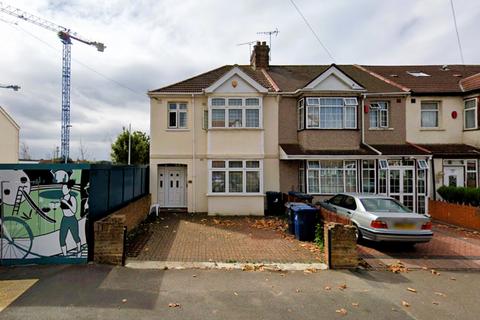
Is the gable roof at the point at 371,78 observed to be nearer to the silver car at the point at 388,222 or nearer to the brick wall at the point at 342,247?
the silver car at the point at 388,222

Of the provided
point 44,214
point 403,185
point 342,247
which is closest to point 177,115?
point 44,214

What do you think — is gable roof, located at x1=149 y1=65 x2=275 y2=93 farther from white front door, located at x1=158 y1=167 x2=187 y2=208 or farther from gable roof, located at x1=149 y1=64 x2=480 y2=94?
white front door, located at x1=158 y1=167 x2=187 y2=208

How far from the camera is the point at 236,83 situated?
13867 mm

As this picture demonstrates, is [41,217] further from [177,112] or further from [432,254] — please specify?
[432,254]

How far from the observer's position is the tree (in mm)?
27250

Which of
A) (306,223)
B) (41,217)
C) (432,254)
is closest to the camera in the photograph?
(41,217)

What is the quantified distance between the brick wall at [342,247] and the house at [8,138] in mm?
21864

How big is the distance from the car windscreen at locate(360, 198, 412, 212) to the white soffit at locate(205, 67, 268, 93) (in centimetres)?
730

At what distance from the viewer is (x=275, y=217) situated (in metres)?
13.2

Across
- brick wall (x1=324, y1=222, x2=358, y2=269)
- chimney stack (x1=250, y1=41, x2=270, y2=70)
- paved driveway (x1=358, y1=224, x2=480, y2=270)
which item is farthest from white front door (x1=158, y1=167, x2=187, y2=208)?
brick wall (x1=324, y1=222, x2=358, y2=269)

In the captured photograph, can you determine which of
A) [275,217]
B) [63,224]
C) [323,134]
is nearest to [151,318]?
[63,224]

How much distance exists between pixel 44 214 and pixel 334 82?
1271 cm

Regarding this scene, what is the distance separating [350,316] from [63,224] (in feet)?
19.8

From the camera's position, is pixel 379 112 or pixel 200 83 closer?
pixel 379 112
